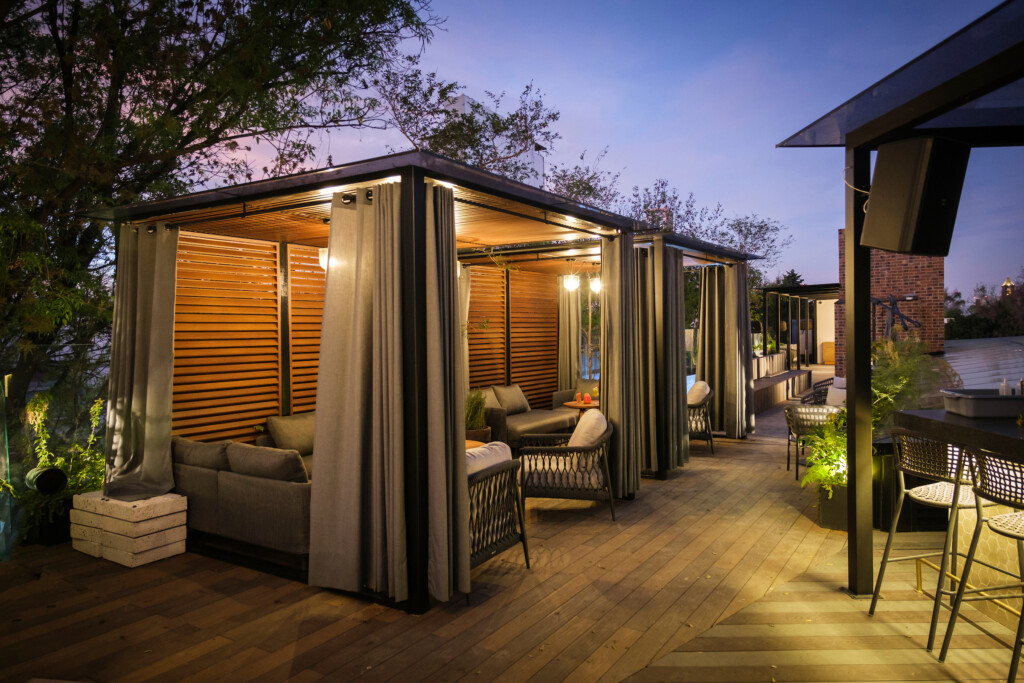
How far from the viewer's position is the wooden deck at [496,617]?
120 inches

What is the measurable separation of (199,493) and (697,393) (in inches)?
Result: 242

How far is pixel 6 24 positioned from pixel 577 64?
34.9 ft

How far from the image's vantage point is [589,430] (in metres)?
5.52

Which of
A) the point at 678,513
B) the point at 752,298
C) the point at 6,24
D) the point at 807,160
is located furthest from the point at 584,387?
the point at 807,160

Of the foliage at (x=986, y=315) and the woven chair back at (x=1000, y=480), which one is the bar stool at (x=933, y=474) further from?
the foliage at (x=986, y=315)

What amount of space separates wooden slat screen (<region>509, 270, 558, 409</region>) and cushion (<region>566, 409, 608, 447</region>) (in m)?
4.83

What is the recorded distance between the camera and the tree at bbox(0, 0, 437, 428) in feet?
Result: 19.3

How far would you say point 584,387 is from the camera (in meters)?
10.3

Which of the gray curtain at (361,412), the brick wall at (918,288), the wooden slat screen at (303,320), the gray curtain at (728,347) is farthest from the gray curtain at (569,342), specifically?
the gray curtain at (361,412)

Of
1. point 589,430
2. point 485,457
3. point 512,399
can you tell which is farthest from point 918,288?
point 485,457

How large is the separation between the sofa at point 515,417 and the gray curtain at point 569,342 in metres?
1.04

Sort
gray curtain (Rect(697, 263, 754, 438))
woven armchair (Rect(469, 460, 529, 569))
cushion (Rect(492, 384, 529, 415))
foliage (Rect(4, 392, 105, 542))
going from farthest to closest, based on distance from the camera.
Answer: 1. gray curtain (Rect(697, 263, 754, 438))
2. cushion (Rect(492, 384, 529, 415))
3. foliage (Rect(4, 392, 105, 542))
4. woven armchair (Rect(469, 460, 529, 569))

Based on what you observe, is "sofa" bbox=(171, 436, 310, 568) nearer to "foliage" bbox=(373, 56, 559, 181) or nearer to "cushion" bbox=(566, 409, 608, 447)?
"cushion" bbox=(566, 409, 608, 447)

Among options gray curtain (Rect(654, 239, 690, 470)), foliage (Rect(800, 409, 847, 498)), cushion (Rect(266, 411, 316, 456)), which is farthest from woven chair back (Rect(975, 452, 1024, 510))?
cushion (Rect(266, 411, 316, 456))
